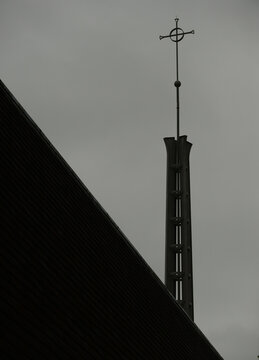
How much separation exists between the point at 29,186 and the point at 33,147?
1611mm

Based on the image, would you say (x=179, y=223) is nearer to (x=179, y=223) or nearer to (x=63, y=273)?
(x=179, y=223)

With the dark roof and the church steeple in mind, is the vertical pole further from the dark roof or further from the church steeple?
the dark roof

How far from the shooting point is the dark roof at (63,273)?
980cm

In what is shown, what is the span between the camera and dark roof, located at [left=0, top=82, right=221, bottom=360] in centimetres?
980

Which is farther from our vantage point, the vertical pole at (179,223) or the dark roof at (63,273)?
the vertical pole at (179,223)

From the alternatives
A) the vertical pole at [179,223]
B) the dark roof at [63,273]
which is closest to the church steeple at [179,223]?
the vertical pole at [179,223]

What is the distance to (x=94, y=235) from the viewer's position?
14508 mm

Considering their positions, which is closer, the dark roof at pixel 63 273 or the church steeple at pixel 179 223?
the dark roof at pixel 63 273

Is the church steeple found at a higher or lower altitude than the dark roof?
higher

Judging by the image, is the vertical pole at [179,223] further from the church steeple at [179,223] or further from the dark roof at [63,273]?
the dark roof at [63,273]

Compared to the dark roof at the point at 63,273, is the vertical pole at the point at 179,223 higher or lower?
higher

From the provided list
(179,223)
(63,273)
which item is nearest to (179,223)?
(179,223)

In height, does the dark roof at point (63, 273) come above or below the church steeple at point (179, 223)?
below

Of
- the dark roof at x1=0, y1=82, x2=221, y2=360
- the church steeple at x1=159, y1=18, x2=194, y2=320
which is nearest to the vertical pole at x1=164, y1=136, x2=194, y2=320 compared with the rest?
the church steeple at x1=159, y1=18, x2=194, y2=320
